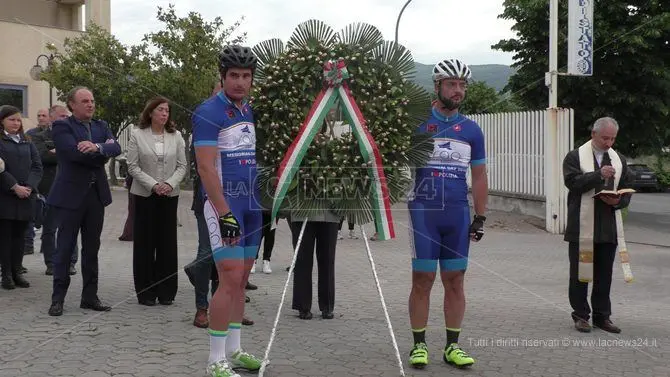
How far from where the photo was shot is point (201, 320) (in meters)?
6.29

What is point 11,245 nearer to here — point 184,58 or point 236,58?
point 236,58

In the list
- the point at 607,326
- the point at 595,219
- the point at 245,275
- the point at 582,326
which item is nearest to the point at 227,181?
the point at 245,275

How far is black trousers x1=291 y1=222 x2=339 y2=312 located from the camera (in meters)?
6.84

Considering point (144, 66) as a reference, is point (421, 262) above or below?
below

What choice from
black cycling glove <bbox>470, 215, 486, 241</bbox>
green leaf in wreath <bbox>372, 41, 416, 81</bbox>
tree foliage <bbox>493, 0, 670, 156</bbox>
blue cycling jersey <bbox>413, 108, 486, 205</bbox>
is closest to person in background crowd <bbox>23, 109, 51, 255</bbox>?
green leaf in wreath <bbox>372, 41, 416, 81</bbox>

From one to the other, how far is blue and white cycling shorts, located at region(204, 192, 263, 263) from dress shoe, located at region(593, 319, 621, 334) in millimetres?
3542

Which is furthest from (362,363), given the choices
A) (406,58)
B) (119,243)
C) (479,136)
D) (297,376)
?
(119,243)

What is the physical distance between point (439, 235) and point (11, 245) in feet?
17.2

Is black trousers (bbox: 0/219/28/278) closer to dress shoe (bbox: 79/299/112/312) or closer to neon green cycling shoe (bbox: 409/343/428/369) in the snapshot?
dress shoe (bbox: 79/299/112/312)

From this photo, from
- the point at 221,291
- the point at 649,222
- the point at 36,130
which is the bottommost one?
the point at 649,222

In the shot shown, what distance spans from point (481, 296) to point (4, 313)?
195 inches

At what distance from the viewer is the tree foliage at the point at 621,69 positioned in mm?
18938

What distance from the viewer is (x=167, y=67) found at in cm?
2520

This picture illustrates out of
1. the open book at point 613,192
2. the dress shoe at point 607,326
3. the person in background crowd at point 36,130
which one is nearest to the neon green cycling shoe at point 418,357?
the dress shoe at point 607,326
